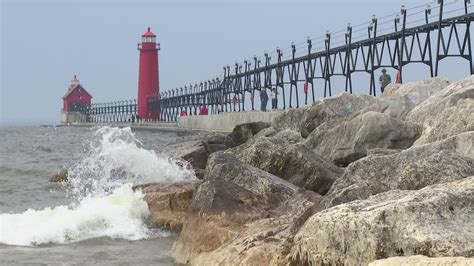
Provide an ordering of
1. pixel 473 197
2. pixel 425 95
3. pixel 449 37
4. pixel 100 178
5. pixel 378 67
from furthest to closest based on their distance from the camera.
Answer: pixel 378 67
pixel 449 37
pixel 100 178
pixel 425 95
pixel 473 197

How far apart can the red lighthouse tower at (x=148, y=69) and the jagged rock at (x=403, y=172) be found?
68.2m

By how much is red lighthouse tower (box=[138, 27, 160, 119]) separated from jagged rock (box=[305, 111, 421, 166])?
6413 cm

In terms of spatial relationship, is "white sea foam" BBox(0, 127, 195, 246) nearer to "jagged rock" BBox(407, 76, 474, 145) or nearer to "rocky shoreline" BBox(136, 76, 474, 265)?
"rocky shoreline" BBox(136, 76, 474, 265)

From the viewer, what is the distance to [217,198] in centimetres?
795

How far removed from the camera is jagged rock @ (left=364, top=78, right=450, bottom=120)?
1391 centimetres

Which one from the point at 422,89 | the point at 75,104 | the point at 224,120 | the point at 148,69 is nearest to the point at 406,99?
the point at 422,89

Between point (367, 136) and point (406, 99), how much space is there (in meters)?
3.14

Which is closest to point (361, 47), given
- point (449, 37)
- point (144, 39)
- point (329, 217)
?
point (449, 37)

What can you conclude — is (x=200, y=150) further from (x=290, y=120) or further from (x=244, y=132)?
(x=290, y=120)

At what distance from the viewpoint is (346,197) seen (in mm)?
6547

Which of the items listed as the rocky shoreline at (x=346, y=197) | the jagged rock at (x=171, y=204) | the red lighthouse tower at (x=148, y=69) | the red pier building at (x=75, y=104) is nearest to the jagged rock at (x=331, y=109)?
the rocky shoreline at (x=346, y=197)

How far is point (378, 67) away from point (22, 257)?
22.9 meters

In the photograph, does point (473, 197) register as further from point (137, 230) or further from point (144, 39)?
point (144, 39)

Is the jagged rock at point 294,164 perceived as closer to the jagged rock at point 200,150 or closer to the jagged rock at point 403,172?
the jagged rock at point 403,172
